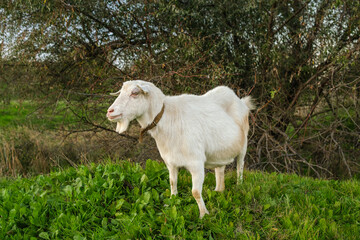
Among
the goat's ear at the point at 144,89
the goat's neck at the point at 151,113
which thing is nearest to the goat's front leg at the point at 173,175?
the goat's neck at the point at 151,113

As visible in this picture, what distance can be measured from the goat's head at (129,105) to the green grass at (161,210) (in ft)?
3.39

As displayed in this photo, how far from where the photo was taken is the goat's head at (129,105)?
262 cm

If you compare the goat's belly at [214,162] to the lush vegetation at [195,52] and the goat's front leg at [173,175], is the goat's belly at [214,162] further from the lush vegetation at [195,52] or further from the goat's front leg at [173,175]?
the lush vegetation at [195,52]

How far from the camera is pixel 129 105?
2676mm

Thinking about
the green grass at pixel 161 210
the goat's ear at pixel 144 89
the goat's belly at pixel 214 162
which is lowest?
the green grass at pixel 161 210

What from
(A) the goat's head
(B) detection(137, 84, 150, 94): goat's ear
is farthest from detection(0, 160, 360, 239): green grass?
(B) detection(137, 84, 150, 94): goat's ear

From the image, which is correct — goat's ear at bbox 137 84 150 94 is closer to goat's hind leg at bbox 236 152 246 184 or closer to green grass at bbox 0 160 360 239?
green grass at bbox 0 160 360 239

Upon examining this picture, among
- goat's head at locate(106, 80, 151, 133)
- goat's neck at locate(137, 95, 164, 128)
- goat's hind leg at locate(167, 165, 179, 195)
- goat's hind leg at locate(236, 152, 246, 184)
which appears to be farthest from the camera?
goat's hind leg at locate(236, 152, 246, 184)

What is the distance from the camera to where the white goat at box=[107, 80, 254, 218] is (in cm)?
272

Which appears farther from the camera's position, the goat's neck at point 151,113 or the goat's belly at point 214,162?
the goat's belly at point 214,162

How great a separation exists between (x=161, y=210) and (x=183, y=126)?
104cm

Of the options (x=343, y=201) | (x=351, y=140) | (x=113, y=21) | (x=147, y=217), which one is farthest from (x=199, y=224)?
(x=351, y=140)

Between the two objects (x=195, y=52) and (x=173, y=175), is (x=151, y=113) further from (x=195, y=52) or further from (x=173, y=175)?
(x=195, y=52)

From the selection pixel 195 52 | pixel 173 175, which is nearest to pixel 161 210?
pixel 173 175
